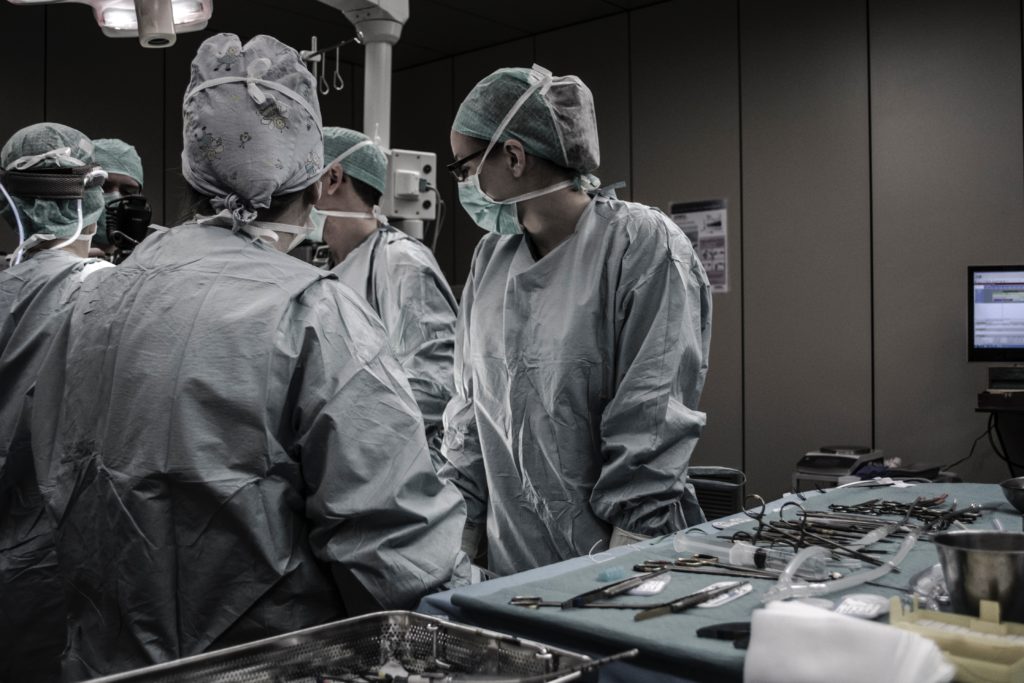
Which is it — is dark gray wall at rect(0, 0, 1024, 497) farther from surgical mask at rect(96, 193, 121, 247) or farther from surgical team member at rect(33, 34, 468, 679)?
surgical team member at rect(33, 34, 468, 679)

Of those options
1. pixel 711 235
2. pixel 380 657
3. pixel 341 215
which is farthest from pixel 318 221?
pixel 711 235

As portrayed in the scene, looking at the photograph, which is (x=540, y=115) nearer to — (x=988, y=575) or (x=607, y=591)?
(x=607, y=591)

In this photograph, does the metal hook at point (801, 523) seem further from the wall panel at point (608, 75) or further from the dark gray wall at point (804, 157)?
the wall panel at point (608, 75)

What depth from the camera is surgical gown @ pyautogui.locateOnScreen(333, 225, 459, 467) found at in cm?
271

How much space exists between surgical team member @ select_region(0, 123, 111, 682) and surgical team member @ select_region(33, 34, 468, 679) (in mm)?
635

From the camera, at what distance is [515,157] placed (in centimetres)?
198

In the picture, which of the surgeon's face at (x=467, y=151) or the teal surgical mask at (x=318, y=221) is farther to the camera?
the teal surgical mask at (x=318, y=221)

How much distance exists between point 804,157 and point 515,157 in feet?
10.4

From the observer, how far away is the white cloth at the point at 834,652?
756mm

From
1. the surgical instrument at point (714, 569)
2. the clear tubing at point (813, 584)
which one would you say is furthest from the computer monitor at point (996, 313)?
the surgical instrument at point (714, 569)

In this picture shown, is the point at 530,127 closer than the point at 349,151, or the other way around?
the point at 530,127

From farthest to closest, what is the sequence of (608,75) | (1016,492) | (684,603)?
(608,75) → (1016,492) → (684,603)

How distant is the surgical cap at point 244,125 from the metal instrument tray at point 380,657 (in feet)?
2.18

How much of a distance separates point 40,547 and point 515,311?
1.11m
